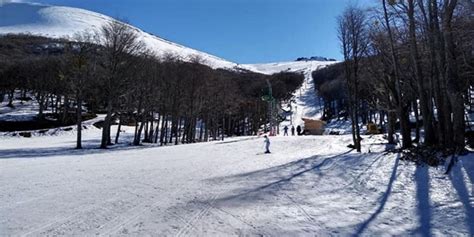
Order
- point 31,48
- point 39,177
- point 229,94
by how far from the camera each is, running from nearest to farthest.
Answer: point 39,177, point 229,94, point 31,48

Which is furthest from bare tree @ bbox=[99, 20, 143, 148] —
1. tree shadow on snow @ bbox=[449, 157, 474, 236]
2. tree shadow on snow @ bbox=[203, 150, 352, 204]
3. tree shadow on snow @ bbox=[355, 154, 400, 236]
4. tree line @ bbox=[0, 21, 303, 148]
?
tree shadow on snow @ bbox=[449, 157, 474, 236]

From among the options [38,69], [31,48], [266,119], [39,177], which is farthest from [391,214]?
[31,48]

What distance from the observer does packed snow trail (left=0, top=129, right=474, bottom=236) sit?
7551 mm

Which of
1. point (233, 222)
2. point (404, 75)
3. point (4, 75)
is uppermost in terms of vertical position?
point (4, 75)

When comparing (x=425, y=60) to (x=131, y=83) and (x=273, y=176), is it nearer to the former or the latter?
(x=273, y=176)

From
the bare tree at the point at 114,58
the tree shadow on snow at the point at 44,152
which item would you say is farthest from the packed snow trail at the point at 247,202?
the bare tree at the point at 114,58

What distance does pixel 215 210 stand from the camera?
9.09 meters

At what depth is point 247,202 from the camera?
10.0 m

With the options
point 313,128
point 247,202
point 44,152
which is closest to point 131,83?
point 44,152

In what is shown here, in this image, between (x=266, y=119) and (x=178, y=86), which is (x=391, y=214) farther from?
(x=266, y=119)

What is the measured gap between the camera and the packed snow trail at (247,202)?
24.8ft

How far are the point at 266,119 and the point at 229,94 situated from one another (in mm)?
31172

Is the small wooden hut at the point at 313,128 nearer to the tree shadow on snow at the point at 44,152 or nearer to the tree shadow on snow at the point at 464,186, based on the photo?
the tree shadow on snow at the point at 44,152

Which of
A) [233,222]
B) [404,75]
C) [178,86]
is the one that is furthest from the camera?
[178,86]
